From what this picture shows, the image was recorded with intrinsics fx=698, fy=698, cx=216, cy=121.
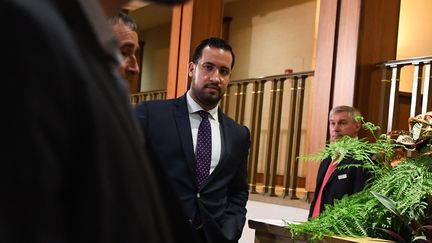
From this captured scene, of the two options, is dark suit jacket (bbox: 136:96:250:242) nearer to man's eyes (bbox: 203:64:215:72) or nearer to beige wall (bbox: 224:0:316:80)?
man's eyes (bbox: 203:64:215:72)

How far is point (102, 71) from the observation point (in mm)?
670

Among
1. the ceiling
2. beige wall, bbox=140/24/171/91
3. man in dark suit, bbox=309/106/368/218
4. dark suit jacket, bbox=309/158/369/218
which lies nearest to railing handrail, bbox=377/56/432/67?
man in dark suit, bbox=309/106/368/218

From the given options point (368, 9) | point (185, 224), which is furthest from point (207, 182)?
point (368, 9)

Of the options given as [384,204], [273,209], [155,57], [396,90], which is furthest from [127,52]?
[155,57]

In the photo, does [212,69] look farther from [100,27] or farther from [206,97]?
[100,27]

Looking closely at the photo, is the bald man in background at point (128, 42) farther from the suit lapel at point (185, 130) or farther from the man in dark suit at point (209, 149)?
the suit lapel at point (185, 130)

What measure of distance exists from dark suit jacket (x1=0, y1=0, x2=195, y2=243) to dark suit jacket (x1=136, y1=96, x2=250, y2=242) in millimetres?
2303

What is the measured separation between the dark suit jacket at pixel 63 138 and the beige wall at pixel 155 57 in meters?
13.7

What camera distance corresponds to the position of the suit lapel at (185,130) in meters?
3.09

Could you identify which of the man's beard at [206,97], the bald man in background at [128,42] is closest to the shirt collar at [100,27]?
the bald man in background at [128,42]

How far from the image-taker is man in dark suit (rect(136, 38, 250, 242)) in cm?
307

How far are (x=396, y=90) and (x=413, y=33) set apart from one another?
3.79 metres

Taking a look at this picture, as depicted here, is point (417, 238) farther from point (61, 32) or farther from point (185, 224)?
point (61, 32)

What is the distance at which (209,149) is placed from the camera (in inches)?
126
